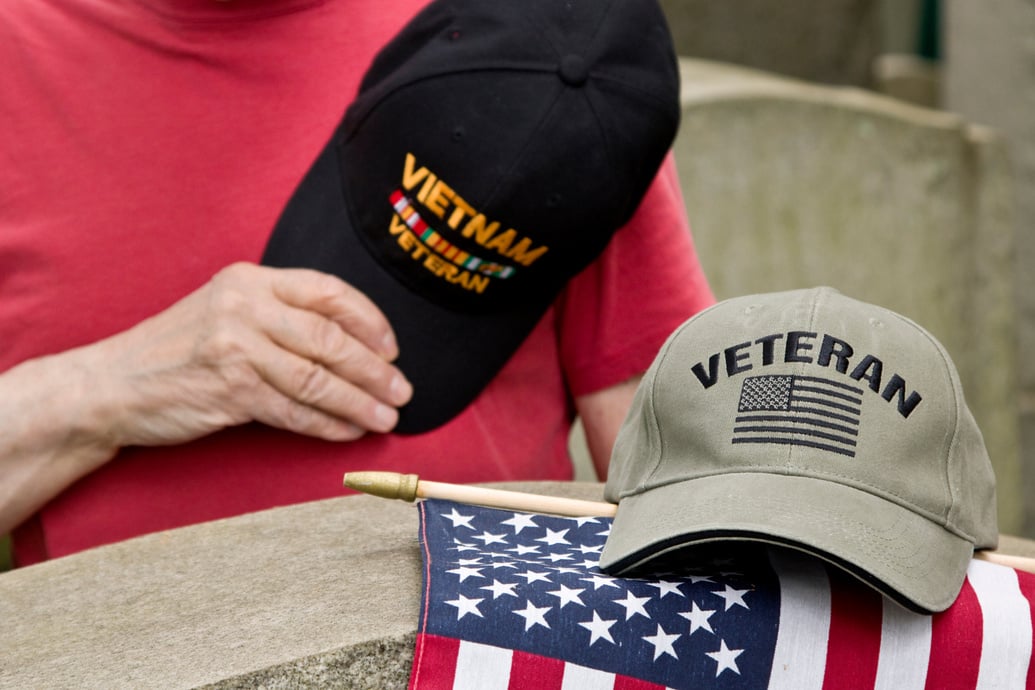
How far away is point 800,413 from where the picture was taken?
0.93 metres

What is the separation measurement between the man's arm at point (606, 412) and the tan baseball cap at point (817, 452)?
0.45 m

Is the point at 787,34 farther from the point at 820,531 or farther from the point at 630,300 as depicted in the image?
the point at 820,531

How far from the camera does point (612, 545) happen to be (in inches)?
37.6

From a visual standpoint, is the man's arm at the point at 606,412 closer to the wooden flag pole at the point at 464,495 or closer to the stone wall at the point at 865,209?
the wooden flag pole at the point at 464,495

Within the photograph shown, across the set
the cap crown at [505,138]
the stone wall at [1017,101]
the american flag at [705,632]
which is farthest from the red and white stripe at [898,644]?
the stone wall at [1017,101]

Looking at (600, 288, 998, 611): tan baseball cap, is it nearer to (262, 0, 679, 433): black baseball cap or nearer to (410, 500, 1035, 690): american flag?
(410, 500, 1035, 690): american flag

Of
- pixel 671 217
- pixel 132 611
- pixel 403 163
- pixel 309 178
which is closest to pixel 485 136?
pixel 403 163

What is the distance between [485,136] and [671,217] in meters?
0.34

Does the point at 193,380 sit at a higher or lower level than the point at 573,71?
lower

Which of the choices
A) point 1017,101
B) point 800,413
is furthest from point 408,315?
point 1017,101

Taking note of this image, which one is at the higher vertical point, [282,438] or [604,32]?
[604,32]

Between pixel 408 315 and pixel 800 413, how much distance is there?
55 cm

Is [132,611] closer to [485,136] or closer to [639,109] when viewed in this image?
[485,136]

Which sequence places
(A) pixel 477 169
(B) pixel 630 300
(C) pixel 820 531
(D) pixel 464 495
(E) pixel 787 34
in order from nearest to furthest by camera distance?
(C) pixel 820 531 < (D) pixel 464 495 < (A) pixel 477 169 < (B) pixel 630 300 < (E) pixel 787 34
